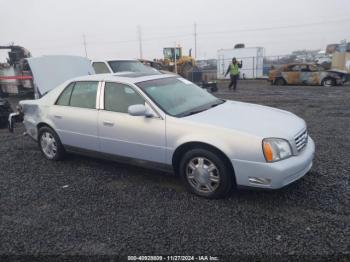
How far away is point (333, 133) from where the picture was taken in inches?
255

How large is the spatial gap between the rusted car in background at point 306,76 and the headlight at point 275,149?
1539cm

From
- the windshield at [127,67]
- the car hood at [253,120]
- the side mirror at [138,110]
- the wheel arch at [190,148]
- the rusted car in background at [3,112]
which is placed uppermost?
the windshield at [127,67]

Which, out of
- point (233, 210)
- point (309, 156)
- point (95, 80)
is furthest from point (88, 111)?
point (309, 156)

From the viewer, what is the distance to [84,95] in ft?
15.4

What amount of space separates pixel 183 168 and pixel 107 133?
1.31 meters

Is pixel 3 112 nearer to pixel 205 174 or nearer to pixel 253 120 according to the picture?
pixel 205 174

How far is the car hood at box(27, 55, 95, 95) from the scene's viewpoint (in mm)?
7414

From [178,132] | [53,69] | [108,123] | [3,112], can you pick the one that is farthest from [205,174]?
[3,112]

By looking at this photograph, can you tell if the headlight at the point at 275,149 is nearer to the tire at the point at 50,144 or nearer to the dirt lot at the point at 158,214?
the dirt lot at the point at 158,214

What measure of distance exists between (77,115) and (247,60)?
76.3 feet

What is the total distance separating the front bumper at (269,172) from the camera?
3197 millimetres

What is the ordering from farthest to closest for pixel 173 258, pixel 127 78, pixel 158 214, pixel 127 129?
pixel 127 78, pixel 127 129, pixel 158 214, pixel 173 258

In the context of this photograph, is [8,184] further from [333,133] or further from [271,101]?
[271,101]

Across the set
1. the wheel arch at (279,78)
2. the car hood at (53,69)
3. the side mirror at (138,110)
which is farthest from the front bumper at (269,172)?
the wheel arch at (279,78)
